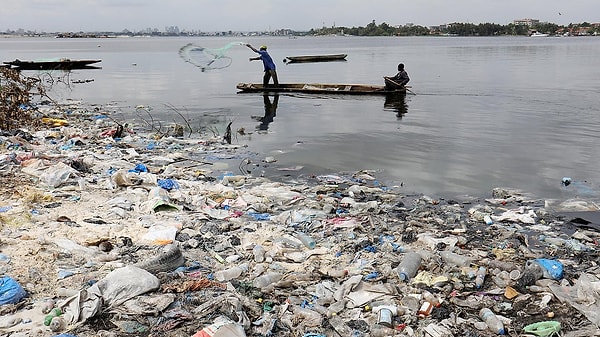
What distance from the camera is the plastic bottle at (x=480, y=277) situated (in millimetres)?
4445

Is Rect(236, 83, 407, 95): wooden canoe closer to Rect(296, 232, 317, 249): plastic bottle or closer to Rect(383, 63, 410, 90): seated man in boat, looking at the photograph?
Rect(383, 63, 410, 90): seated man in boat

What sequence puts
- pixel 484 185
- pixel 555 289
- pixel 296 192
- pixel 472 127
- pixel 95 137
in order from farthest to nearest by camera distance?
pixel 472 127 → pixel 95 137 → pixel 484 185 → pixel 296 192 → pixel 555 289

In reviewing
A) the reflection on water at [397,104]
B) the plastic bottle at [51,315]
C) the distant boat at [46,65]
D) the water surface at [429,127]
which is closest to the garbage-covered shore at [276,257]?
the plastic bottle at [51,315]

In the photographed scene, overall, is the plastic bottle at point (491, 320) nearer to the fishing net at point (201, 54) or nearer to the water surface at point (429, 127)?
the water surface at point (429, 127)

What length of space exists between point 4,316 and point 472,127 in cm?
1214

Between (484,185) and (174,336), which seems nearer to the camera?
(174,336)

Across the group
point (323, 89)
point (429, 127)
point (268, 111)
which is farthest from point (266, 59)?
point (429, 127)

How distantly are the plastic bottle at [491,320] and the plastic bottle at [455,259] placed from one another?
87 centimetres

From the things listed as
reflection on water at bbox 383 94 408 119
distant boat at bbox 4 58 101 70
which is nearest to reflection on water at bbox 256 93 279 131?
reflection on water at bbox 383 94 408 119

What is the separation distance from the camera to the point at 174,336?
3.49 meters

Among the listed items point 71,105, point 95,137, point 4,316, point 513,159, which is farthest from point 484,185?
point 71,105

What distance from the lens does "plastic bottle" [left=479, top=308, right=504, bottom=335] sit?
3748 mm

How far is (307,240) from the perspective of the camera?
539 centimetres

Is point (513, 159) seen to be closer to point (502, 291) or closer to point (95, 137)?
point (502, 291)
